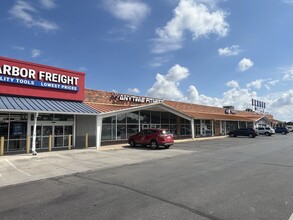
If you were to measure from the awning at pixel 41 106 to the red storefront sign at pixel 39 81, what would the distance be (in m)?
0.55

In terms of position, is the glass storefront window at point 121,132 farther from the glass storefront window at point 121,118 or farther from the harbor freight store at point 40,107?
the harbor freight store at point 40,107

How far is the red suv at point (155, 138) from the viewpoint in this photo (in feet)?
74.3

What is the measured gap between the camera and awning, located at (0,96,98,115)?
1727 cm

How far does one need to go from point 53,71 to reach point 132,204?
703 inches

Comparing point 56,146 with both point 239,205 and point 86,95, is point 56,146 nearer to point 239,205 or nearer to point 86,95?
point 86,95

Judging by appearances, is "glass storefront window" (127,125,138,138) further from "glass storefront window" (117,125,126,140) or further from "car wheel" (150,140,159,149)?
"car wheel" (150,140,159,149)

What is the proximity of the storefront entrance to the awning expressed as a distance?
190 cm

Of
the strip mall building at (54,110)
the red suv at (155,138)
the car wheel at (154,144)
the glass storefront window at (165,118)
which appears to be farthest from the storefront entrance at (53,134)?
the glass storefront window at (165,118)

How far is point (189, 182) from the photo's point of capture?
30.2ft

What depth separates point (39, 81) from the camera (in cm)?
2086

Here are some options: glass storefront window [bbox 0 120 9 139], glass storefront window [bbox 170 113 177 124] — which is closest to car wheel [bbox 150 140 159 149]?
glass storefront window [bbox 0 120 9 139]

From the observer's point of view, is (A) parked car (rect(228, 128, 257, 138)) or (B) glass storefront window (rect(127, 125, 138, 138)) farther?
(A) parked car (rect(228, 128, 257, 138))

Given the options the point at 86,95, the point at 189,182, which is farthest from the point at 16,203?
the point at 86,95

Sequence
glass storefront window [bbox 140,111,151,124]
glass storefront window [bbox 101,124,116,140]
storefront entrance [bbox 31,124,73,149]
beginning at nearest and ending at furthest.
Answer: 1. storefront entrance [bbox 31,124,73,149]
2. glass storefront window [bbox 101,124,116,140]
3. glass storefront window [bbox 140,111,151,124]
